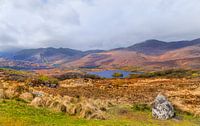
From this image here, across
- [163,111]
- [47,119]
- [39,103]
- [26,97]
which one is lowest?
[163,111]

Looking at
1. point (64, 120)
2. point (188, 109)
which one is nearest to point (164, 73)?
point (188, 109)

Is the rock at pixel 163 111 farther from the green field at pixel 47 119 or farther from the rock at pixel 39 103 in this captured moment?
the rock at pixel 39 103

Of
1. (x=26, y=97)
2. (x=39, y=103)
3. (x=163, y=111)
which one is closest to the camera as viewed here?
(x=39, y=103)

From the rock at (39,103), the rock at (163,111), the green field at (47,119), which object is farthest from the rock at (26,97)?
the rock at (163,111)

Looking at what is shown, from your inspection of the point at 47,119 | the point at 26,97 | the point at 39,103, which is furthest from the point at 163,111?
the point at 26,97

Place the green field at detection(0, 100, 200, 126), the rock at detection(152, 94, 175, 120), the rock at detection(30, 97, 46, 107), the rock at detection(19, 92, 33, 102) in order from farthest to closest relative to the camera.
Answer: the rock at detection(19, 92, 33, 102) < the rock at detection(152, 94, 175, 120) < the rock at detection(30, 97, 46, 107) < the green field at detection(0, 100, 200, 126)

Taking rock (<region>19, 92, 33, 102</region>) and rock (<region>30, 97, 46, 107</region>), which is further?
rock (<region>19, 92, 33, 102</region>)

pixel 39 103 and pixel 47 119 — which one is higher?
pixel 39 103

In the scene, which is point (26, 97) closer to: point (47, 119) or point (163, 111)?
point (47, 119)

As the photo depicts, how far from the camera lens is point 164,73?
432ft

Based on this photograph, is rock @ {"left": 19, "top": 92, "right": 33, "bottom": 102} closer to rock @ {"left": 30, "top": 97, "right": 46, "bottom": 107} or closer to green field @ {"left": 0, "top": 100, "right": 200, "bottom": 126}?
rock @ {"left": 30, "top": 97, "right": 46, "bottom": 107}

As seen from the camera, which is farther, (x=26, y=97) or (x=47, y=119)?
(x=26, y=97)

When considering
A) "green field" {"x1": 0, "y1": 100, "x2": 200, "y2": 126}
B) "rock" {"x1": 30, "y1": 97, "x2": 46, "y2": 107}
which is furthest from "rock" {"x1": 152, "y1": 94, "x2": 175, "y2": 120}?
"rock" {"x1": 30, "y1": 97, "x2": 46, "y2": 107}

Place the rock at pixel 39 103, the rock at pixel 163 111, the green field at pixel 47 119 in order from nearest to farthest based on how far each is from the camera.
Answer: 1. the green field at pixel 47 119
2. the rock at pixel 39 103
3. the rock at pixel 163 111
